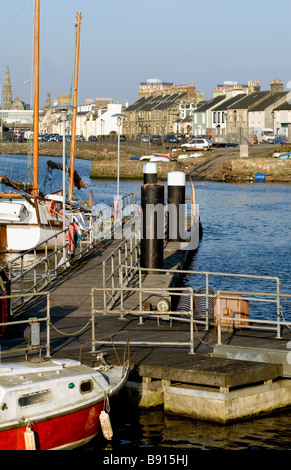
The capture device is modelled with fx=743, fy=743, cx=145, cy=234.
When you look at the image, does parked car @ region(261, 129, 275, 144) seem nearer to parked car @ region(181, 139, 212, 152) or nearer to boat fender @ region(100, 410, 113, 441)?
parked car @ region(181, 139, 212, 152)

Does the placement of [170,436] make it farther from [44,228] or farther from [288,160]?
[288,160]

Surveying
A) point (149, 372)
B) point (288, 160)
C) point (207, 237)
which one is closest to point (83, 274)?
point (149, 372)


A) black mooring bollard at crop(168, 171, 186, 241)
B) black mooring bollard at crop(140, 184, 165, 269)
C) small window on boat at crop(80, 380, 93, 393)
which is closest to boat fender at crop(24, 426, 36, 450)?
small window on boat at crop(80, 380, 93, 393)

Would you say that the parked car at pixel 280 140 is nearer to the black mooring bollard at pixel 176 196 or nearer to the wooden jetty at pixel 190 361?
the black mooring bollard at pixel 176 196

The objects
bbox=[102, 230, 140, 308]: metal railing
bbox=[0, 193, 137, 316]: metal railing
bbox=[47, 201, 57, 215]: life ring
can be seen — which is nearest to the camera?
bbox=[102, 230, 140, 308]: metal railing

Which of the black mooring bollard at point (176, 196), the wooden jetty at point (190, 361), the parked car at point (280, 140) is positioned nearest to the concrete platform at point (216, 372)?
the wooden jetty at point (190, 361)

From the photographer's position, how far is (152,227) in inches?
805

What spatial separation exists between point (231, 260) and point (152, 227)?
16.3 meters

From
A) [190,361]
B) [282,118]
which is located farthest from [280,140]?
[190,361]

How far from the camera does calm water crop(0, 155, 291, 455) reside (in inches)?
499

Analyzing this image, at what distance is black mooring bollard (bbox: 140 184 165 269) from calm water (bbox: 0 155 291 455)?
4.57 meters

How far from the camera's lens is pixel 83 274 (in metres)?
22.3

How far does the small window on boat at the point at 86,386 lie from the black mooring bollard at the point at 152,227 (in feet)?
30.1
